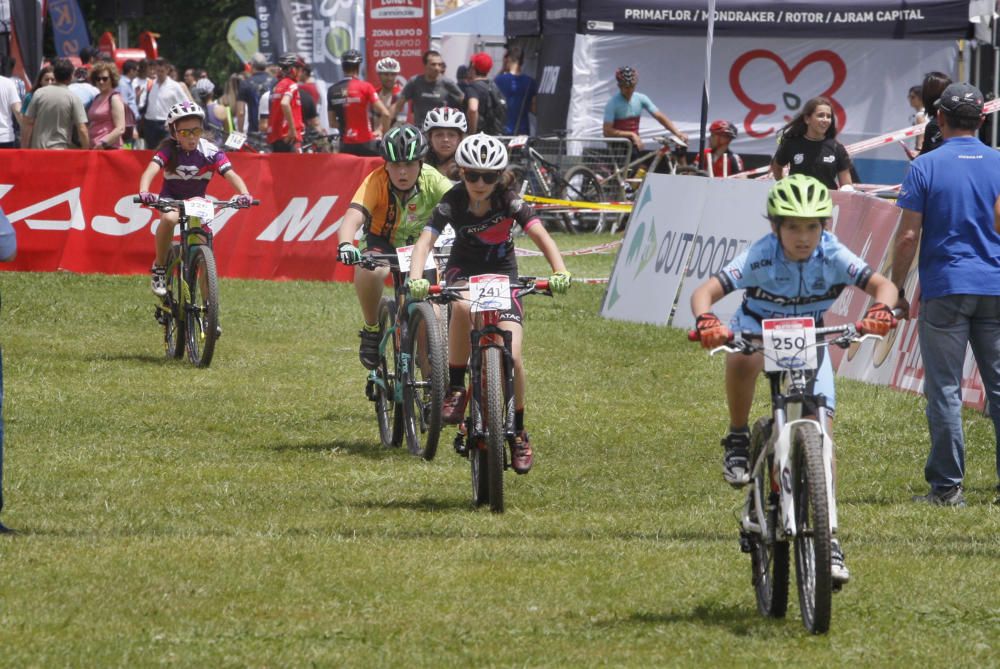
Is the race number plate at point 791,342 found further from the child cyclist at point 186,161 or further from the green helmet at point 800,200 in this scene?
the child cyclist at point 186,161

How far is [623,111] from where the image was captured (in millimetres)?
24656

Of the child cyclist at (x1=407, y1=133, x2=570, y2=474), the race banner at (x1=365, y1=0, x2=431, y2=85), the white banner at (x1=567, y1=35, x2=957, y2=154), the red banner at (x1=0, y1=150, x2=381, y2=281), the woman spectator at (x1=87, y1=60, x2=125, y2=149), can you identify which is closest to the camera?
the child cyclist at (x1=407, y1=133, x2=570, y2=474)

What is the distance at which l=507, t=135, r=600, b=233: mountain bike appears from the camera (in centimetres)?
2447

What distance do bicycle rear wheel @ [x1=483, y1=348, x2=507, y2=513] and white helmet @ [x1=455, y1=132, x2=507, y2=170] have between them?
95cm

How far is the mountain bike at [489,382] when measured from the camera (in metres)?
8.33

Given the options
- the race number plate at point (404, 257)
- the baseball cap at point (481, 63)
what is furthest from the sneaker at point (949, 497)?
the baseball cap at point (481, 63)

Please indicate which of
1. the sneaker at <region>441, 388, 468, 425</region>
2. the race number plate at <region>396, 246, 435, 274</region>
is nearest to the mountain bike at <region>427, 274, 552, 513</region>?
the sneaker at <region>441, 388, 468, 425</region>

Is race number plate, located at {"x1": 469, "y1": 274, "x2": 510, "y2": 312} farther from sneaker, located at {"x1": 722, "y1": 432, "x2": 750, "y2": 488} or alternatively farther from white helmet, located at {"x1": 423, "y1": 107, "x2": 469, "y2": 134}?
white helmet, located at {"x1": 423, "y1": 107, "x2": 469, "y2": 134}

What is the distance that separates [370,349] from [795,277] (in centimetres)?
462

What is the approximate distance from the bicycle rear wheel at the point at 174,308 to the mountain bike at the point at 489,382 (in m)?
5.44

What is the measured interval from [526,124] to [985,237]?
65.1 ft

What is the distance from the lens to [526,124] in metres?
28.1

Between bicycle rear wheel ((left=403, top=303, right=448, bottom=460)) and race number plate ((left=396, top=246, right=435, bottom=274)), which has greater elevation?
race number plate ((left=396, top=246, right=435, bottom=274))

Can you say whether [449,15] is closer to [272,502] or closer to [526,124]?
[526,124]
